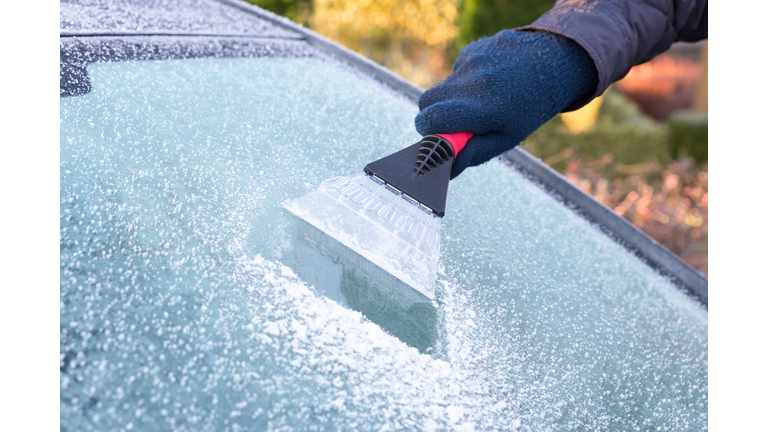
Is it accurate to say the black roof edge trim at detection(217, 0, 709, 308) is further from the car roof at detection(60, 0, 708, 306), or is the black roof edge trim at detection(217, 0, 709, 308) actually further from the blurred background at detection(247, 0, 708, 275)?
the blurred background at detection(247, 0, 708, 275)

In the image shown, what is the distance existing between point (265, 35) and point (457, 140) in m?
0.67

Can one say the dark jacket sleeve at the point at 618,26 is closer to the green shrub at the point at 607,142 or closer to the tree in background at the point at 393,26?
the green shrub at the point at 607,142

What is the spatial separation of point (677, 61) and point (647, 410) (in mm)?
10665

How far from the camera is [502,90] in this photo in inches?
37.8

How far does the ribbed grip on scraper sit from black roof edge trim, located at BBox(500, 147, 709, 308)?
1.74 ft

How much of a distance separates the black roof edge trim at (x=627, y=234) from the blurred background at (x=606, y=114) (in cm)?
275

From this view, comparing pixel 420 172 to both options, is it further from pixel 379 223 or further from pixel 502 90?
pixel 502 90

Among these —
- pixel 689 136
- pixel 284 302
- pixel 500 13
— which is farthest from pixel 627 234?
pixel 689 136

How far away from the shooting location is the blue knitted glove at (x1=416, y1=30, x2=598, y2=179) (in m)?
0.93

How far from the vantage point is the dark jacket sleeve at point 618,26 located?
43.3 inches

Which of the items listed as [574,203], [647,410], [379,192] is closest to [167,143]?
[379,192]

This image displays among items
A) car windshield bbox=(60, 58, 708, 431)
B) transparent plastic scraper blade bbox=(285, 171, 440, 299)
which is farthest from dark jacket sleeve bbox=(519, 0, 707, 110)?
transparent plastic scraper blade bbox=(285, 171, 440, 299)

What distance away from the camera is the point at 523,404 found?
0.68 m

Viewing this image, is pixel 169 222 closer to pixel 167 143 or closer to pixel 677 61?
pixel 167 143
